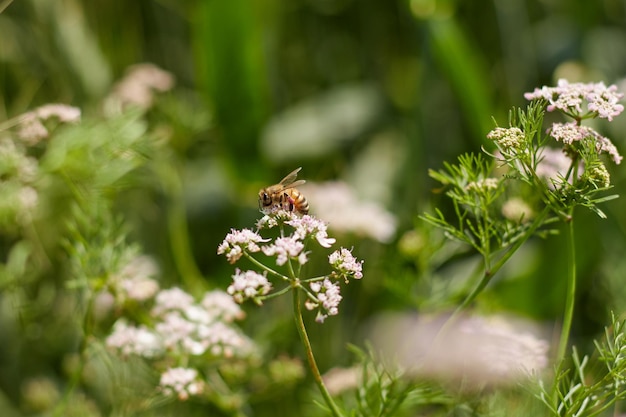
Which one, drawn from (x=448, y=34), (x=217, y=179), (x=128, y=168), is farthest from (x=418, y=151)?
(x=128, y=168)

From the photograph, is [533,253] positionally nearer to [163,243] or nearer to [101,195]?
[163,243]

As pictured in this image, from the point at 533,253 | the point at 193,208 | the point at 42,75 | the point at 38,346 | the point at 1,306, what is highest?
the point at 42,75

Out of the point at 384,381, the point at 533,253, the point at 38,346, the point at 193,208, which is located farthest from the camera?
the point at 193,208

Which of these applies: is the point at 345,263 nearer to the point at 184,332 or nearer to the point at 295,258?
the point at 295,258

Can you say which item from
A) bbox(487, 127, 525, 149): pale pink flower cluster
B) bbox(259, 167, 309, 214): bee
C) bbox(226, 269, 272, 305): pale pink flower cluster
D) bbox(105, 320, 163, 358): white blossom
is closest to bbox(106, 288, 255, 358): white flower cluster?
bbox(105, 320, 163, 358): white blossom

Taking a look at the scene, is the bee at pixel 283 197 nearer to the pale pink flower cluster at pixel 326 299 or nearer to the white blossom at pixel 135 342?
the pale pink flower cluster at pixel 326 299

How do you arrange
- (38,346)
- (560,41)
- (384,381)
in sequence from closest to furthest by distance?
(384,381) < (38,346) < (560,41)

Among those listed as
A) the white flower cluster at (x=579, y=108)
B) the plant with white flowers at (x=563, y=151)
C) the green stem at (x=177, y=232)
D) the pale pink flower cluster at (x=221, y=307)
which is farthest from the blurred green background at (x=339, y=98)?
the white flower cluster at (x=579, y=108)

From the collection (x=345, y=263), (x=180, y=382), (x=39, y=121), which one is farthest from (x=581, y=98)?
(x=39, y=121)
